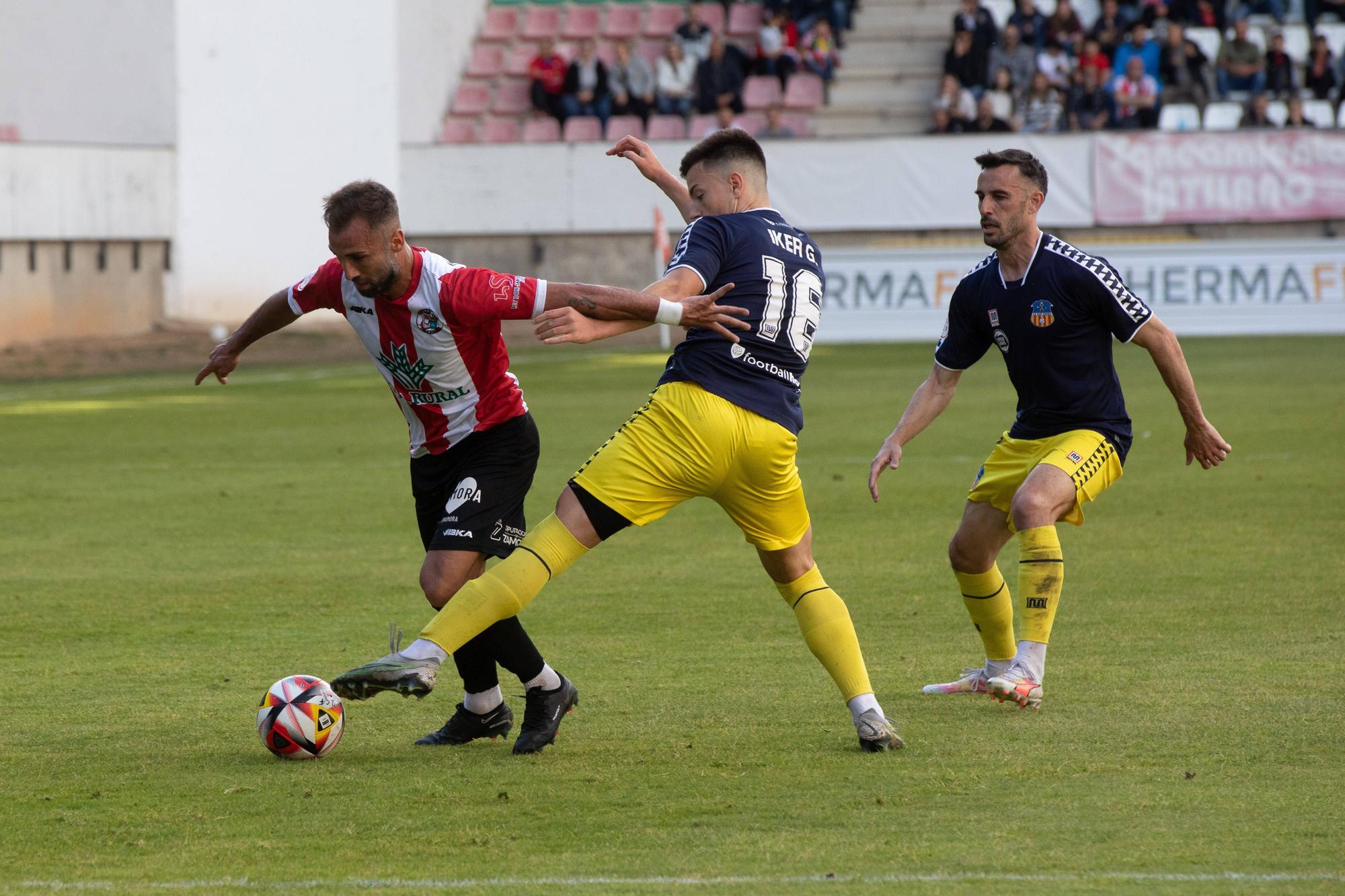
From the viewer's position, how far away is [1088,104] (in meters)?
29.9

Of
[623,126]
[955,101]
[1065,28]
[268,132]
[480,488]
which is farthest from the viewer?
[623,126]

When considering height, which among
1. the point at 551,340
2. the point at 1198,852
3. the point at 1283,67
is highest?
the point at 1283,67

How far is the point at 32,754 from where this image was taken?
5.48 metres

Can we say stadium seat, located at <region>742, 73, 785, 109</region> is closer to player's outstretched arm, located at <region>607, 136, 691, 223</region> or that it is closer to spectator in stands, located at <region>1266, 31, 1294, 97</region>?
spectator in stands, located at <region>1266, 31, 1294, 97</region>

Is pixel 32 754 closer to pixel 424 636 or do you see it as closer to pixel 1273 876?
pixel 424 636

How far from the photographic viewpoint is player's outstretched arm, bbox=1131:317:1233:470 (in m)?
6.23

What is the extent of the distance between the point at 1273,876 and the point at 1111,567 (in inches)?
198

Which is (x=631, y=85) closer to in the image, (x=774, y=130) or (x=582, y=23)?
(x=774, y=130)

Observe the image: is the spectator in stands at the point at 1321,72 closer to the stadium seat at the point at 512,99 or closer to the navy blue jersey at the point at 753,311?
the stadium seat at the point at 512,99

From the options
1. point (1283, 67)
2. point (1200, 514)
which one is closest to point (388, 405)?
point (1200, 514)

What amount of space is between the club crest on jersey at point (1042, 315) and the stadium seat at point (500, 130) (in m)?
27.9

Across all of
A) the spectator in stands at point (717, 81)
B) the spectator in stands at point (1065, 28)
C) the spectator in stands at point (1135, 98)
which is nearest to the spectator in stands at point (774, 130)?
the spectator in stands at point (717, 81)

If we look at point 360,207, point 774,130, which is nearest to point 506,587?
point 360,207

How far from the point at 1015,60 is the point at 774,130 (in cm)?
431
